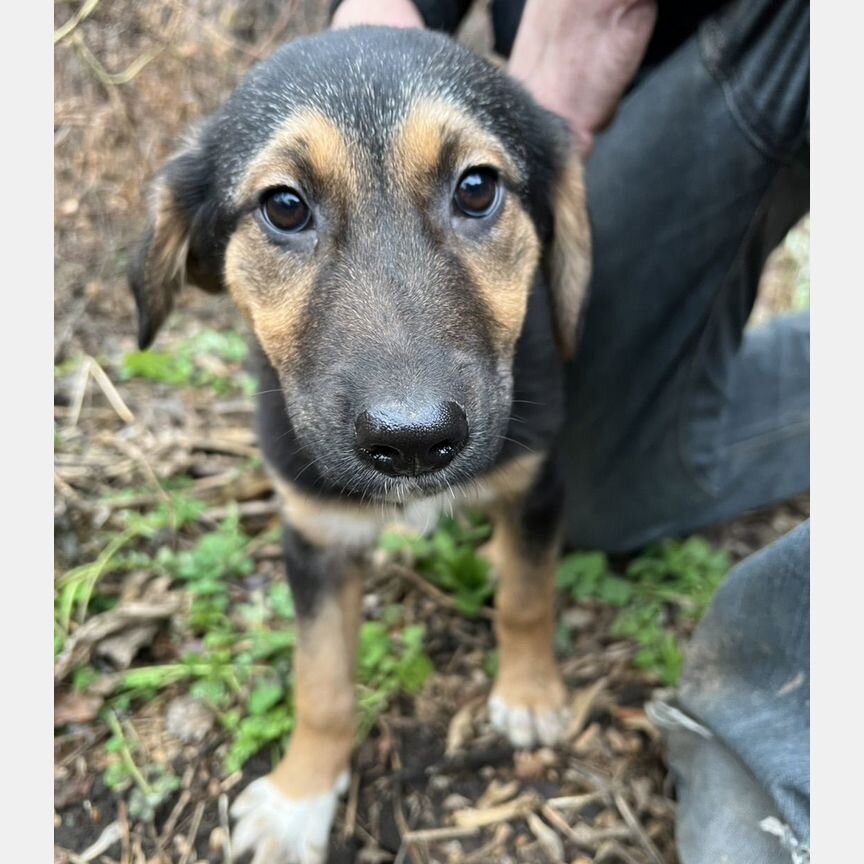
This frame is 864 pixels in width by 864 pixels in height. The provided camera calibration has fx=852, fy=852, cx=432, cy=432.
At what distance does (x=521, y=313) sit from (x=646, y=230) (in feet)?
3.95

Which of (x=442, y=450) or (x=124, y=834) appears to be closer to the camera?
(x=442, y=450)

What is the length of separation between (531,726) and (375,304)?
1553 millimetres

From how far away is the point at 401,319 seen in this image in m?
1.74

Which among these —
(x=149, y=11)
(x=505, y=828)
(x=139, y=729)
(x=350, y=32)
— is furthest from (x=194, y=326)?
(x=505, y=828)

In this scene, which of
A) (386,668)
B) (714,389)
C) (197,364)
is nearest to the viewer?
(386,668)

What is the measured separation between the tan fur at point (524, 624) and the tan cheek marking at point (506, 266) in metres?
0.75

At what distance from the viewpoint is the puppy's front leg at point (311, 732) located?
2383 mm

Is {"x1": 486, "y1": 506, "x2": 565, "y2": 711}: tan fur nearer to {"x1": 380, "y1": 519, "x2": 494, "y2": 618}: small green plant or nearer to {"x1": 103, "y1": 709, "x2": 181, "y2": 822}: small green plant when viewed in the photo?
{"x1": 380, "y1": 519, "x2": 494, "y2": 618}: small green plant

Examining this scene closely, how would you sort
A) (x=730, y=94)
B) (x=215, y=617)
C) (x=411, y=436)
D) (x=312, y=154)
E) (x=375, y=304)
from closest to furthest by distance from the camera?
(x=411, y=436) < (x=375, y=304) < (x=312, y=154) < (x=730, y=94) < (x=215, y=617)

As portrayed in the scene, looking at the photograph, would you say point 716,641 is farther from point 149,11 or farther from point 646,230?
point 149,11

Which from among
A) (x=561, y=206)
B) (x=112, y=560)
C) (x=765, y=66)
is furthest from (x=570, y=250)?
(x=112, y=560)

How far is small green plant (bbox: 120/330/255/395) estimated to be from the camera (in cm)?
425

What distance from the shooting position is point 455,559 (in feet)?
10.6

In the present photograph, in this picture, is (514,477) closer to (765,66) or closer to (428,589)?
(428,589)
